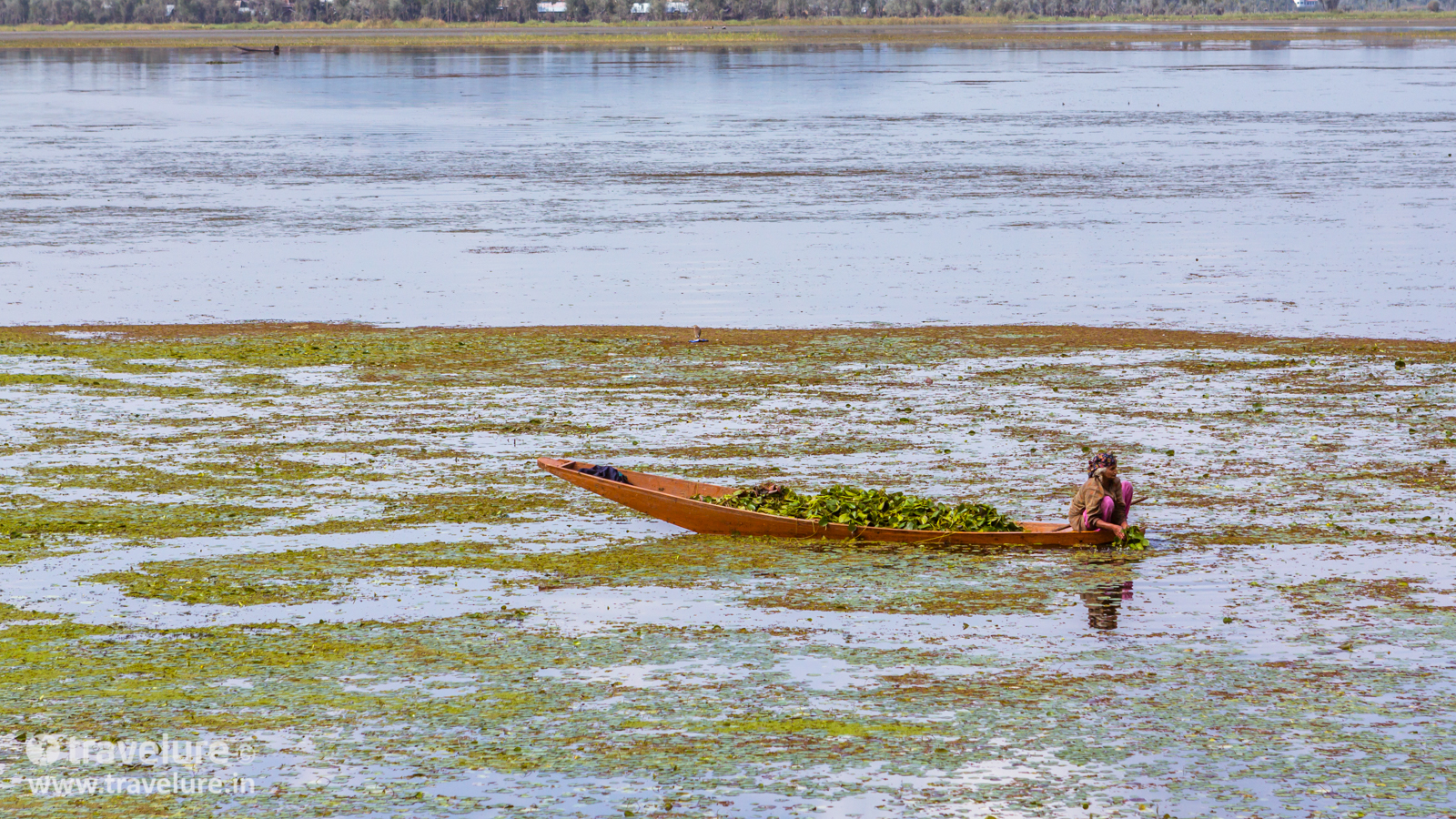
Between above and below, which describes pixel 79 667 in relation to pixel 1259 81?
below

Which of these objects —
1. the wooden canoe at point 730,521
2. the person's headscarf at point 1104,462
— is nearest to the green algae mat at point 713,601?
the wooden canoe at point 730,521

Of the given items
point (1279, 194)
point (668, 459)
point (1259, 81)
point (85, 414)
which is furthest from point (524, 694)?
point (1259, 81)

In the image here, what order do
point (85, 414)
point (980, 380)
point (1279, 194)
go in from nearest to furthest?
1. point (85, 414)
2. point (980, 380)
3. point (1279, 194)

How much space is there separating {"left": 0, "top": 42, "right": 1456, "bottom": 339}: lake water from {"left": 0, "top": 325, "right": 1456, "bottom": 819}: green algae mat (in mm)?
7248

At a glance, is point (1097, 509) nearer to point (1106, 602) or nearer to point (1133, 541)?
point (1133, 541)

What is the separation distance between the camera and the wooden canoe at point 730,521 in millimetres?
17391

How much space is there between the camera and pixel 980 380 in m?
26.7

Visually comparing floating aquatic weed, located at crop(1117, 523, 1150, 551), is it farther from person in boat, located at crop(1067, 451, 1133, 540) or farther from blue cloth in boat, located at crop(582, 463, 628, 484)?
blue cloth in boat, located at crop(582, 463, 628, 484)

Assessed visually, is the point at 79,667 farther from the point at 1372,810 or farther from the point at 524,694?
the point at 1372,810

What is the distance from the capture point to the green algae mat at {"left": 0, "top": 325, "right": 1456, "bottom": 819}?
1184 centimetres

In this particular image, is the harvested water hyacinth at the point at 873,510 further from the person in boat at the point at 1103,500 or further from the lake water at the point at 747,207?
the lake water at the point at 747,207

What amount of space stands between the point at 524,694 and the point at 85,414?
13.6m

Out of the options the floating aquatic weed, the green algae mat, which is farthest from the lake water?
the floating aquatic weed

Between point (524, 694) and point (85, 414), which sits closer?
point (524, 694)
